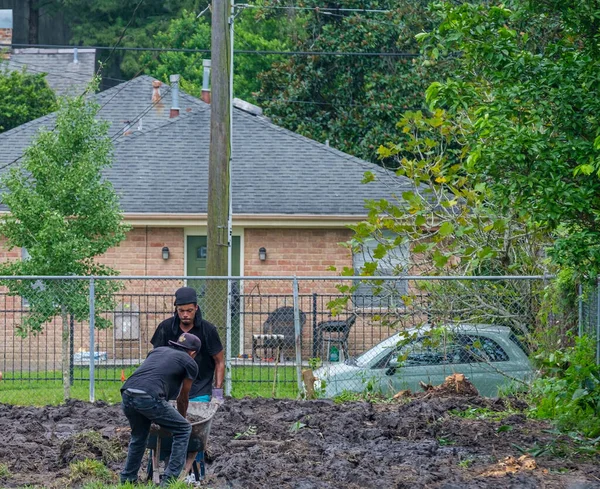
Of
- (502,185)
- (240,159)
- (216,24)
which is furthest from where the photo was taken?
(240,159)

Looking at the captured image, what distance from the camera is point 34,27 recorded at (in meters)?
47.9

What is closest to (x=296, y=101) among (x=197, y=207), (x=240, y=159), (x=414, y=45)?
(x=414, y=45)

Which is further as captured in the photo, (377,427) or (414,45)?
(414,45)

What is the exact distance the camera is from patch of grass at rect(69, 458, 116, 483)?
885 centimetres

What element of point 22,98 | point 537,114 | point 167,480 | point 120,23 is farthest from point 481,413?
point 120,23

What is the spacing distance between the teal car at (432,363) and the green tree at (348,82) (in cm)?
1563

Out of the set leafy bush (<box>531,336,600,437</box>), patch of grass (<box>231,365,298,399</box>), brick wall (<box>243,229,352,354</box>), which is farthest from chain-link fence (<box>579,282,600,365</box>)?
brick wall (<box>243,229,352,354</box>)

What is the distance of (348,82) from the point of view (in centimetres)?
3023

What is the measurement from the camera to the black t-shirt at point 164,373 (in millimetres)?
8102

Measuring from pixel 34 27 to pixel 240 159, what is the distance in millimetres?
29104

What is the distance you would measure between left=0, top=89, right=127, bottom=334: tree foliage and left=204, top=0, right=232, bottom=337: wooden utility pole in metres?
2.03

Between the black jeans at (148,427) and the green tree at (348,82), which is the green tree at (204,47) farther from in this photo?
the black jeans at (148,427)

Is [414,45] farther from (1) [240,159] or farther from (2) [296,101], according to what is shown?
(1) [240,159]

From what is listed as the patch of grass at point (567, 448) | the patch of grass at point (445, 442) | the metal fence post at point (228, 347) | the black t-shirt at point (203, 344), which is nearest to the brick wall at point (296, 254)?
the metal fence post at point (228, 347)
